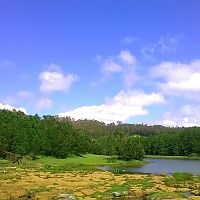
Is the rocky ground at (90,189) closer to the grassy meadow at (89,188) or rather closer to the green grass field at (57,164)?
the grassy meadow at (89,188)

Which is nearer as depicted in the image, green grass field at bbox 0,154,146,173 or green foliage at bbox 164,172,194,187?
green foliage at bbox 164,172,194,187

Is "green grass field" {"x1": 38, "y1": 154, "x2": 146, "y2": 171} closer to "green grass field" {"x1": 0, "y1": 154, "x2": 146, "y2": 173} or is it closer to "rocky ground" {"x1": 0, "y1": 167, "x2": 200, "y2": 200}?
"green grass field" {"x1": 0, "y1": 154, "x2": 146, "y2": 173}

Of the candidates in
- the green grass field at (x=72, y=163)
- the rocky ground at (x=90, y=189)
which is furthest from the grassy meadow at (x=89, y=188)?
the green grass field at (x=72, y=163)

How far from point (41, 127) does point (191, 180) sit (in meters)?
113

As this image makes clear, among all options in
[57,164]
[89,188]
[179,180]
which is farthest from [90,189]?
[57,164]

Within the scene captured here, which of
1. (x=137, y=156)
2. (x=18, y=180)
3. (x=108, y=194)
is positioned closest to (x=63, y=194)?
(x=108, y=194)

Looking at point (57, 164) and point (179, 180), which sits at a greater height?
point (57, 164)

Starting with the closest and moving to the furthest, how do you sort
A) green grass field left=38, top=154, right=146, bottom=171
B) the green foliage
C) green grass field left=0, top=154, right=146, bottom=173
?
the green foliage → green grass field left=0, top=154, right=146, bottom=173 → green grass field left=38, top=154, right=146, bottom=171

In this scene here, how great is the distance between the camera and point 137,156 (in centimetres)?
16912

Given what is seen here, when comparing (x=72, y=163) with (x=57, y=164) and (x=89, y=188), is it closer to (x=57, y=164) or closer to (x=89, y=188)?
(x=57, y=164)

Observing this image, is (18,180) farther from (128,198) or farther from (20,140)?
(20,140)

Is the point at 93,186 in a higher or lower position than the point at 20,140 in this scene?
lower

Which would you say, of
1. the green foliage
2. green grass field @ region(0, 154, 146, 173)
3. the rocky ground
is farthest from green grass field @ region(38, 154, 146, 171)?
the green foliage

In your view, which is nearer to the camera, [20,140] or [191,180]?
[191,180]
